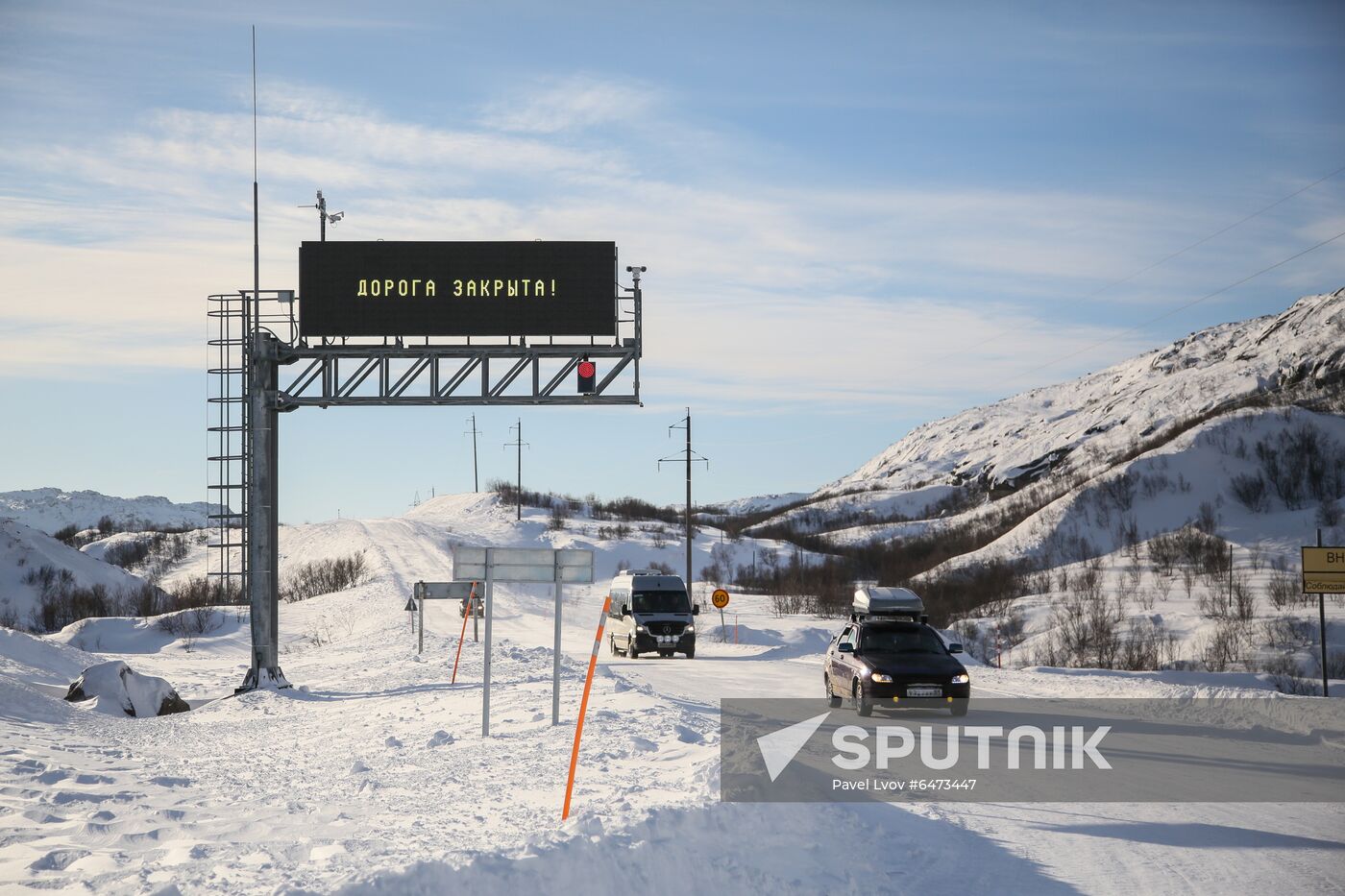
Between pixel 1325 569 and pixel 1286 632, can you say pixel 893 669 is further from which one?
pixel 1286 632

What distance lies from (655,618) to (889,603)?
8711mm

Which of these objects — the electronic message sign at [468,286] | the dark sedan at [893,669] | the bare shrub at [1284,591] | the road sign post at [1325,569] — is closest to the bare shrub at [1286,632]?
the bare shrub at [1284,591]

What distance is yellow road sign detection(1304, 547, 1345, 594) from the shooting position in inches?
1003

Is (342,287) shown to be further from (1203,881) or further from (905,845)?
(1203,881)

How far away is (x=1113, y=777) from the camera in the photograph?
13.3 m

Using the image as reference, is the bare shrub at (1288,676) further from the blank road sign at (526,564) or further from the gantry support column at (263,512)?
the gantry support column at (263,512)

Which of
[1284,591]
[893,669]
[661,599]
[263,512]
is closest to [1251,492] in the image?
[1284,591]

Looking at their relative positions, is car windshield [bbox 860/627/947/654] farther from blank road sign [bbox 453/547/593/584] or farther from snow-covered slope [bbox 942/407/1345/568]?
snow-covered slope [bbox 942/407/1345/568]

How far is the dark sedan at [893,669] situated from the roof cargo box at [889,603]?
23.4 feet

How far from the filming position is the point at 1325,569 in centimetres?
2553

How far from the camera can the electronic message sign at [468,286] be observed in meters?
24.0

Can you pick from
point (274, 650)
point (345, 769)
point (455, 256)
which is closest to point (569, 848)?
point (345, 769)

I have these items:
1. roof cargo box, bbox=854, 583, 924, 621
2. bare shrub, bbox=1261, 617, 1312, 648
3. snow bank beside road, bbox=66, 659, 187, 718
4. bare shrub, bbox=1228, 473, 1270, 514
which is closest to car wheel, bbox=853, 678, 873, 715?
roof cargo box, bbox=854, 583, 924, 621

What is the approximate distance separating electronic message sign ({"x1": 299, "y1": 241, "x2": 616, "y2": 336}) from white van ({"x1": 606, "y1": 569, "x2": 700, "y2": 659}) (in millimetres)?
12099
